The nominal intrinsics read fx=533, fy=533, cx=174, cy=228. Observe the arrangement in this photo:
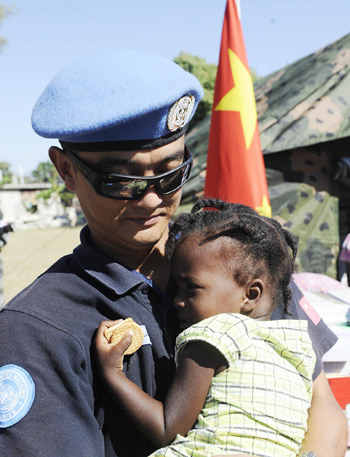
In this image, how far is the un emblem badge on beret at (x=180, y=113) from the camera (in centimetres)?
144

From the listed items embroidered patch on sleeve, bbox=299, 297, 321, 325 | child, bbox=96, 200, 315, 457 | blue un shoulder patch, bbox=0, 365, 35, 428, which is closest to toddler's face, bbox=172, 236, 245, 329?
child, bbox=96, 200, 315, 457

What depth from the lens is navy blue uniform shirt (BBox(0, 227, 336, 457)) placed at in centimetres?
119

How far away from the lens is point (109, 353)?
130 centimetres

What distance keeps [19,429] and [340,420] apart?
93cm

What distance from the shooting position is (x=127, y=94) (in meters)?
1.34

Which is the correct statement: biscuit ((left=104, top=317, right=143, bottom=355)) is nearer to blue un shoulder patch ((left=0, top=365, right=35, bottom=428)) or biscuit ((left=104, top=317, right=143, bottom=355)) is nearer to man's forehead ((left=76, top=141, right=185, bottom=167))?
blue un shoulder patch ((left=0, top=365, right=35, bottom=428))

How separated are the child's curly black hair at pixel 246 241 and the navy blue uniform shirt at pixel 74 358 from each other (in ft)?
0.78

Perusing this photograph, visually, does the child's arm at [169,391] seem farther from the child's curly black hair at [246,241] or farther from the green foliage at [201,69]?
the green foliage at [201,69]

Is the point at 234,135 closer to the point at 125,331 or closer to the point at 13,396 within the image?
the point at 125,331

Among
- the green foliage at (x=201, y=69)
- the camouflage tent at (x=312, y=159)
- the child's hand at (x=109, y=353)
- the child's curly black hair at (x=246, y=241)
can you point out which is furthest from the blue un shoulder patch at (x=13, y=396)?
the green foliage at (x=201, y=69)

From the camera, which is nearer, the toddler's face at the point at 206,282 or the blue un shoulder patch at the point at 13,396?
the blue un shoulder patch at the point at 13,396

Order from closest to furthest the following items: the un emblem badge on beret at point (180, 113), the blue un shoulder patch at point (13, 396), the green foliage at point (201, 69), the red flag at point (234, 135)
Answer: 1. the blue un shoulder patch at point (13, 396)
2. the un emblem badge on beret at point (180, 113)
3. the red flag at point (234, 135)
4. the green foliage at point (201, 69)

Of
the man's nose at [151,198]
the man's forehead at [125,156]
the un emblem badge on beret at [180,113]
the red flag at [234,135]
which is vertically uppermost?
the un emblem badge on beret at [180,113]

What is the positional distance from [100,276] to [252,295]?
0.48 m
